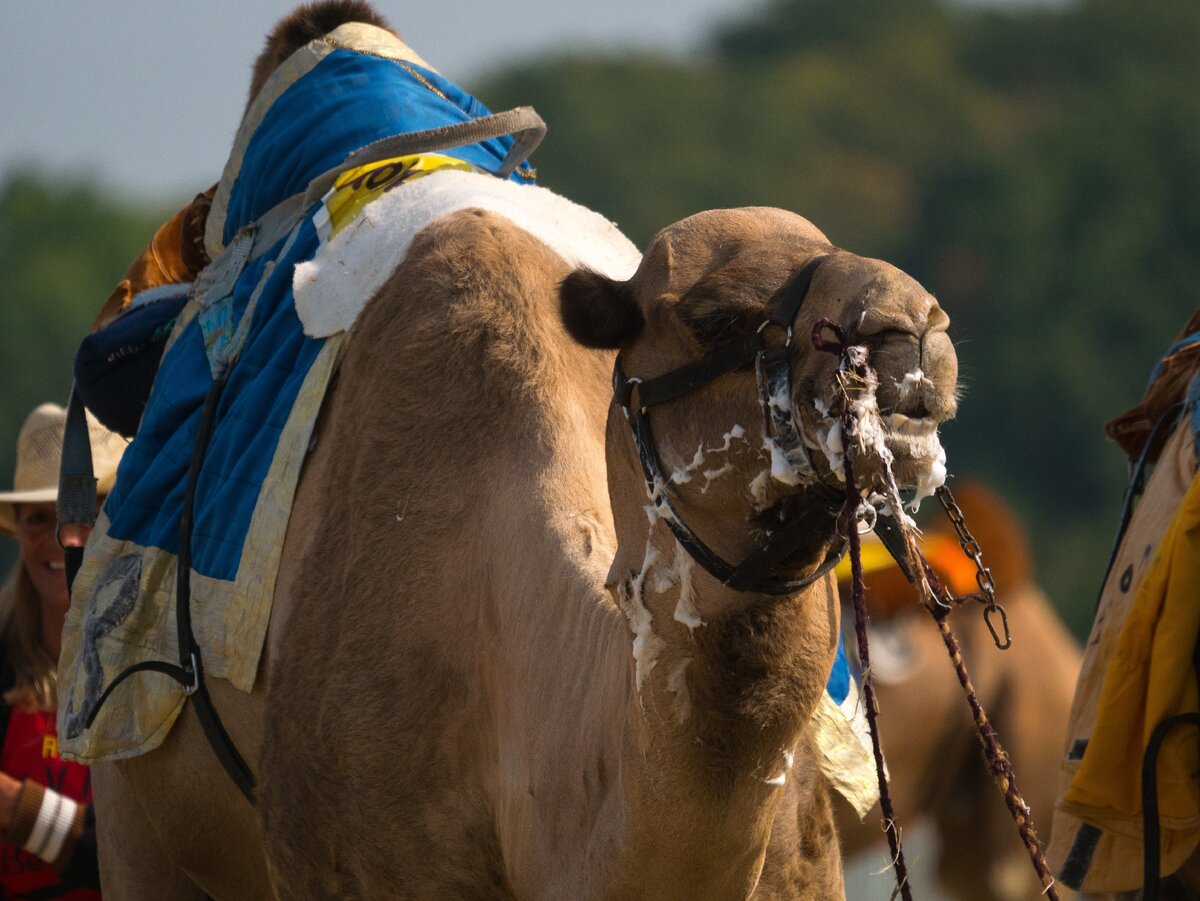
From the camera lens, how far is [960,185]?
5509cm

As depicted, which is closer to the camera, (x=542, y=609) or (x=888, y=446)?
(x=888, y=446)

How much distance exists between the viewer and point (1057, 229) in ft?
156

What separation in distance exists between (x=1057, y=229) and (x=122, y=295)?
143 ft

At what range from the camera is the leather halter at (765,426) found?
10.4 ft

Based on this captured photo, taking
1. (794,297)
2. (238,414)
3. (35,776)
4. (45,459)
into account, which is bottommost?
(35,776)

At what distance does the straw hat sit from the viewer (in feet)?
20.3

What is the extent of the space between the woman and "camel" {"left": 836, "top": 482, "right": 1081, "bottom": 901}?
Answer: 4.05 meters

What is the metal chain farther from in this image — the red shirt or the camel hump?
the red shirt

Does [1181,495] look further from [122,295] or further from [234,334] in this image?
[122,295]

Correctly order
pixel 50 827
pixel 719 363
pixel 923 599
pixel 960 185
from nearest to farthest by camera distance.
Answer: pixel 923 599, pixel 719 363, pixel 50 827, pixel 960 185

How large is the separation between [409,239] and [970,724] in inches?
216

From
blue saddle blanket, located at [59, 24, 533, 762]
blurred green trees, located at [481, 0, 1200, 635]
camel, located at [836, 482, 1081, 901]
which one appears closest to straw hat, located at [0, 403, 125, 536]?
blue saddle blanket, located at [59, 24, 533, 762]

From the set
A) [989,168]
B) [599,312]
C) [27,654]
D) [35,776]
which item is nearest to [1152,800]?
[599,312]

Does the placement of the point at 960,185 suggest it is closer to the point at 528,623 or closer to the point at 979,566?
the point at 528,623
